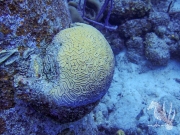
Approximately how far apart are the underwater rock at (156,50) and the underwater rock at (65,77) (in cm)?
295

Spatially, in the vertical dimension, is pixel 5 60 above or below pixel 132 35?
above

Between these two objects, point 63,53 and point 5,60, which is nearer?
point 5,60

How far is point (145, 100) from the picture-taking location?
4230mm

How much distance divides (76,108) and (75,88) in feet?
0.89

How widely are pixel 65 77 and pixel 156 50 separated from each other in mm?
3423

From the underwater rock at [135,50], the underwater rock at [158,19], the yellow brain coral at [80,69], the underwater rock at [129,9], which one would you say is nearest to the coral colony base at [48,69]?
the yellow brain coral at [80,69]

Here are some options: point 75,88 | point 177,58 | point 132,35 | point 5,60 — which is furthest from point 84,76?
point 177,58

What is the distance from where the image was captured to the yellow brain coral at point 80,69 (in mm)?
1986

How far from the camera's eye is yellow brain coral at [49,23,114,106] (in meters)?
1.99

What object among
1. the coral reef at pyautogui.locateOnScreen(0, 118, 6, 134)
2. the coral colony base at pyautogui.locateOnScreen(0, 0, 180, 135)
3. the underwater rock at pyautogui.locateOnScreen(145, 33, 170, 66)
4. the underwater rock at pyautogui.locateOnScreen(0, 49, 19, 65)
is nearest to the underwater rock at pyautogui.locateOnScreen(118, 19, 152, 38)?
the underwater rock at pyautogui.locateOnScreen(145, 33, 170, 66)

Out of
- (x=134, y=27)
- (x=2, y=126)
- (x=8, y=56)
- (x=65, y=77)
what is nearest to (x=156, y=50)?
(x=134, y=27)

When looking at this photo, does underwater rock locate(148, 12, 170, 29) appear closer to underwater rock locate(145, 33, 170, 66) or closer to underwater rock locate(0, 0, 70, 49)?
underwater rock locate(145, 33, 170, 66)

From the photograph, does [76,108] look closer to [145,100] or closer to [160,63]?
[145,100]

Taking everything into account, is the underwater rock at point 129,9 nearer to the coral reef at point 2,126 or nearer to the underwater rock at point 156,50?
the underwater rock at point 156,50
